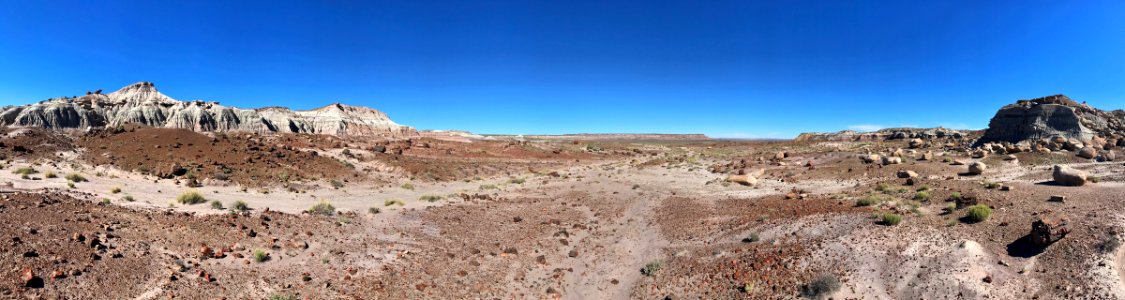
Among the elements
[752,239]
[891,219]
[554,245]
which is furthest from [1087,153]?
[554,245]

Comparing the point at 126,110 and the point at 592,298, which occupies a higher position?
the point at 126,110

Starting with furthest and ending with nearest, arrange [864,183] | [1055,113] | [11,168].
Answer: [1055,113] → [864,183] → [11,168]

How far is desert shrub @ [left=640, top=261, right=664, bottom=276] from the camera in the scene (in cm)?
1304

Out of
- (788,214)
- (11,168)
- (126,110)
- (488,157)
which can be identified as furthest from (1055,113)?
(126,110)

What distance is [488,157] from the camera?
5844 centimetres

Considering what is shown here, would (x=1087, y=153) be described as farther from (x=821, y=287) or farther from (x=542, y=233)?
(x=542, y=233)

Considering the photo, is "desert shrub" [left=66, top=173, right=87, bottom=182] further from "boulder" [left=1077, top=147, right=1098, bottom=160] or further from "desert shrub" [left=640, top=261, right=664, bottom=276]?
"boulder" [left=1077, top=147, right=1098, bottom=160]

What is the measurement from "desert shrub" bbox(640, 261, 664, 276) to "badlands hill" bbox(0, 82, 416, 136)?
71.3 meters

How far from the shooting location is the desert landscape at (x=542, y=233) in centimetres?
965

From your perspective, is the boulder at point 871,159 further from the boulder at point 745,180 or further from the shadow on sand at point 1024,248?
the shadow on sand at point 1024,248

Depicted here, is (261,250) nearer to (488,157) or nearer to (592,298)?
(592,298)

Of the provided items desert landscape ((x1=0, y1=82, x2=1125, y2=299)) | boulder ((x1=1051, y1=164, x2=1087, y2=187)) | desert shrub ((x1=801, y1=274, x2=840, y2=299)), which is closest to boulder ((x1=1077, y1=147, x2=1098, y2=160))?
desert landscape ((x1=0, y1=82, x2=1125, y2=299))

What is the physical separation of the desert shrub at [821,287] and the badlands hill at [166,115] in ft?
248

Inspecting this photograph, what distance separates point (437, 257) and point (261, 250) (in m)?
4.60
